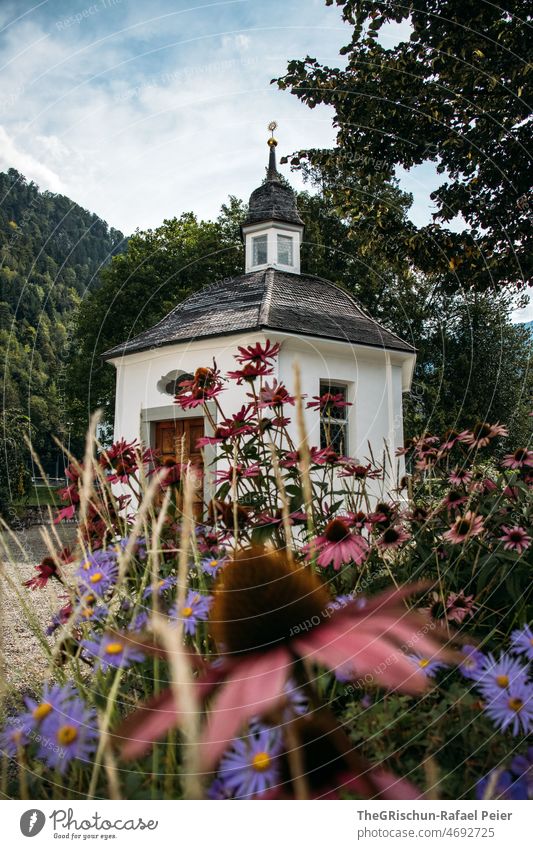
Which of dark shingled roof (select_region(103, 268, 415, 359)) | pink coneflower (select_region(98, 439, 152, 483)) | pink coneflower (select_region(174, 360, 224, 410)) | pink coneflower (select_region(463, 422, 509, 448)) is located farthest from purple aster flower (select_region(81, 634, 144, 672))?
dark shingled roof (select_region(103, 268, 415, 359))

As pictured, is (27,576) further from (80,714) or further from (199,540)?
(80,714)

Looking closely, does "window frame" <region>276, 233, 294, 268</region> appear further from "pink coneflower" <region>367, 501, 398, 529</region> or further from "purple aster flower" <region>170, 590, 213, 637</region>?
"purple aster flower" <region>170, 590, 213, 637</region>

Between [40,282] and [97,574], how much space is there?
78cm

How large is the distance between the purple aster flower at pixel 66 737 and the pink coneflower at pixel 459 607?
2.11 ft

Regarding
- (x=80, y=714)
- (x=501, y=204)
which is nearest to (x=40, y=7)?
(x=80, y=714)

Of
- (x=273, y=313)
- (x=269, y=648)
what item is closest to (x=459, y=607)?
(x=269, y=648)

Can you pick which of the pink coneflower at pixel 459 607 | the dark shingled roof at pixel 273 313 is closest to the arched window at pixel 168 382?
the dark shingled roof at pixel 273 313

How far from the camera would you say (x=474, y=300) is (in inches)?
90.2

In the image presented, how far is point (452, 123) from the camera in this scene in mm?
1957

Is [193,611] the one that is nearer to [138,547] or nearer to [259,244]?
[138,547]

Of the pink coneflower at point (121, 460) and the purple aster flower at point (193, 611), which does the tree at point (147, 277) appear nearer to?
the pink coneflower at point (121, 460)

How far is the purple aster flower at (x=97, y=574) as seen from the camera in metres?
1.02
